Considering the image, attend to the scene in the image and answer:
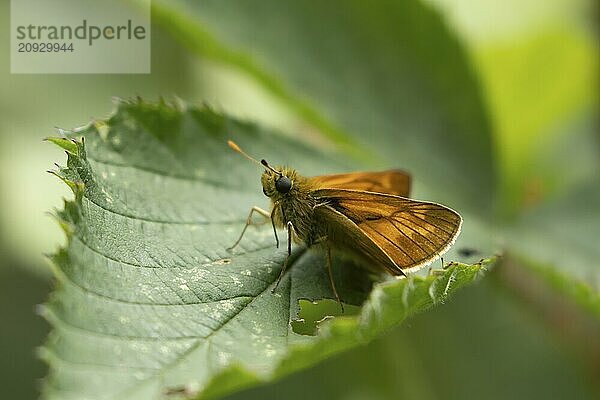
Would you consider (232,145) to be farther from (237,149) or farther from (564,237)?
(564,237)

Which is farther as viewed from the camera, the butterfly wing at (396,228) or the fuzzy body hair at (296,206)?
the fuzzy body hair at (296,206)

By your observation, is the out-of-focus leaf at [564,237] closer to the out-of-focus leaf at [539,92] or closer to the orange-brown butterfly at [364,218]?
the out-of-focus leaf at [539,92]

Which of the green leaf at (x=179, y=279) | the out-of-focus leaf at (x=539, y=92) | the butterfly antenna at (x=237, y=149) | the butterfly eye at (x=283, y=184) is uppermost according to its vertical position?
the out-of-focus leaf at (x=539, y=92)

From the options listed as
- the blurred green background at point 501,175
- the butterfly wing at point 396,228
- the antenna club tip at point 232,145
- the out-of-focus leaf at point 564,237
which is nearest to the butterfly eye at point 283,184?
the butterfly wing at point 396,228

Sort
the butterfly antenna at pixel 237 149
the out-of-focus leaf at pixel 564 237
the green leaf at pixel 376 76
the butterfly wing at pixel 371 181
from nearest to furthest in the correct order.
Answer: the butterfly wing at pixel 371 181 < the butterfly antenna at pixel 237 149 < the out-of-focus leaf at pixel 564 237 < the green leaf at pixel 376 76

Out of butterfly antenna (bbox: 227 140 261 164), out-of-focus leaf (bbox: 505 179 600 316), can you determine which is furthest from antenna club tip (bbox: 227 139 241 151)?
out-of-focus leaf (bbox: 505 179 600 316)

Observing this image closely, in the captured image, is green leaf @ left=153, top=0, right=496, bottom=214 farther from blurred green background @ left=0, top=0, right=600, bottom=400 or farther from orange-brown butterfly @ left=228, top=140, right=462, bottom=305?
orange-brown butterfly @ left=228, top=140, right=462, bottom=305

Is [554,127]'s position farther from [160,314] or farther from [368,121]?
[160,314]
